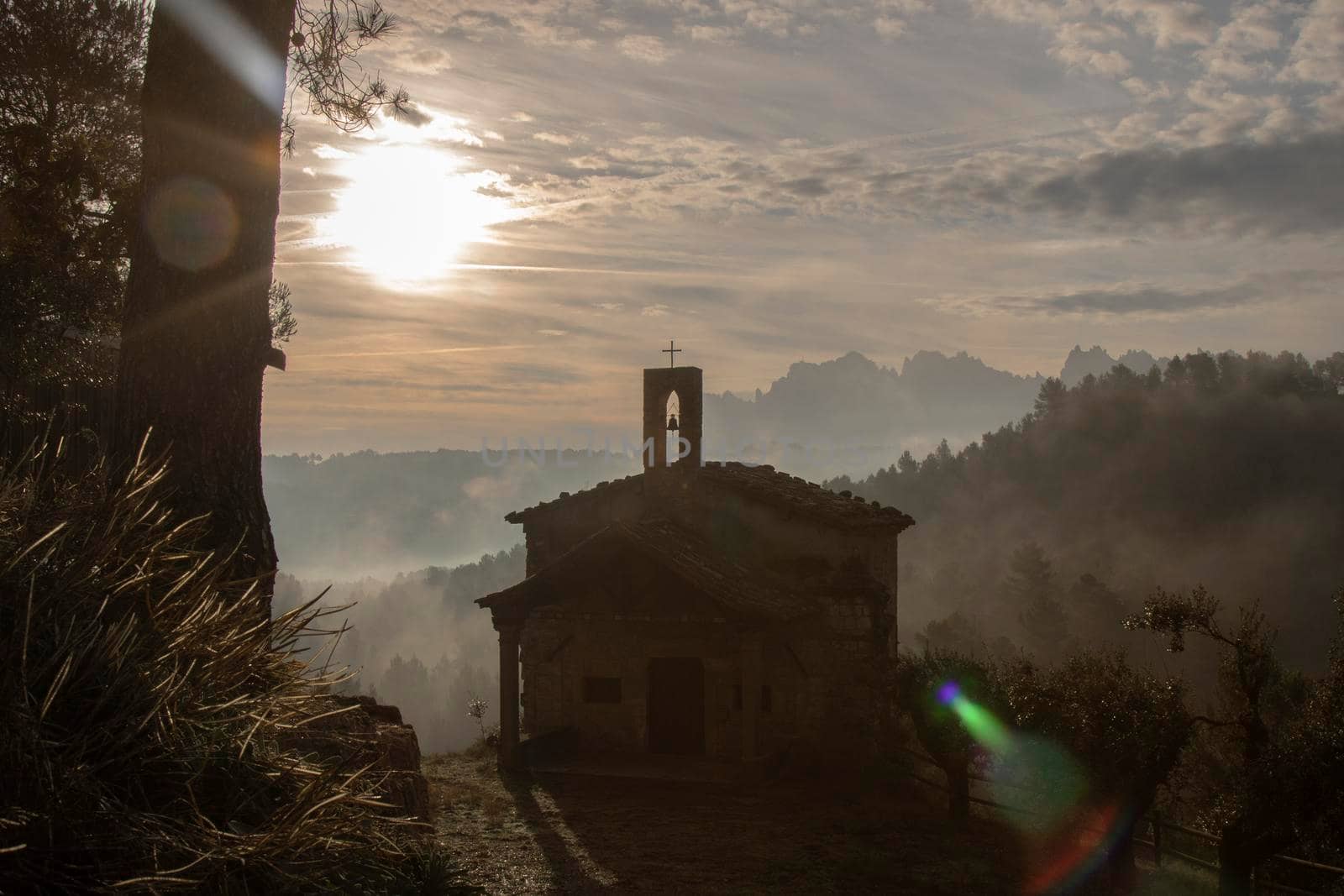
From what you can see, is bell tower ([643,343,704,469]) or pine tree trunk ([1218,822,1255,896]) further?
bell tower ([643,343,704,469])

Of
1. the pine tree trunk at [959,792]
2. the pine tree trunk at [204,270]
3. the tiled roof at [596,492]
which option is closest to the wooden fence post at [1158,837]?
the pine tree trunk at [959,792]

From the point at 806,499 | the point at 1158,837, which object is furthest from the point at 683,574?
the point at 1158,837

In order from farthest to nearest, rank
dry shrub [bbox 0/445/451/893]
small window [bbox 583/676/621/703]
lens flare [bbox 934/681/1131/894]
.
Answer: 1. small window [bbox 583/676/621/703]
2. lens flare [bbox 934/681/1131/894]
3. dry shrub [bbox 0/445/451/893]

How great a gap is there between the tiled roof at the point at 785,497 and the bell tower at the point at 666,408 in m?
0.56

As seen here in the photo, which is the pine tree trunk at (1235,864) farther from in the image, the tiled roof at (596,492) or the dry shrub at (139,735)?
the dry shrub at (139,735)

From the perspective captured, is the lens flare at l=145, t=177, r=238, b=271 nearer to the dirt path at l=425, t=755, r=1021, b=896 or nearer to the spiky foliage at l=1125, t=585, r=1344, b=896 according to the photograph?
A: the dirt path at l=425, t=755, r=1021, b=896

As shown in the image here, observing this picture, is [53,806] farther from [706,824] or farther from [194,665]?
[706,824]

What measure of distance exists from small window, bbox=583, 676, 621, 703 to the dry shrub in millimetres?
15271

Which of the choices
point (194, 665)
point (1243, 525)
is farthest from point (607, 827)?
point (1243, 525)

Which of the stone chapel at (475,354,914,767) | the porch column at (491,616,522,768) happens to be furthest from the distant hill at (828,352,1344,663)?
the porch column at (491,616,522,768)

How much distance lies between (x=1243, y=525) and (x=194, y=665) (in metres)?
101

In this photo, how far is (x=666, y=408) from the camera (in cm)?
2058

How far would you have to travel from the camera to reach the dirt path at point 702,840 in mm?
10836

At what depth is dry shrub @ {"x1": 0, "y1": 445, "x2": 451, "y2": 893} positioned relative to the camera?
2355mm
